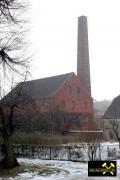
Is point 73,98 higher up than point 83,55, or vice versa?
point 83,55

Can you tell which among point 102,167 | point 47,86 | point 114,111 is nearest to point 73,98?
point 47,86

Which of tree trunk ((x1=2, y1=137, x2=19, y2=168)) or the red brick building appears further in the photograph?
the red brick building

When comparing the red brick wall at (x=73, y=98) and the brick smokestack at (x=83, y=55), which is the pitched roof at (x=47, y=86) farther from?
the brick smokestack at (x=83, y=55)

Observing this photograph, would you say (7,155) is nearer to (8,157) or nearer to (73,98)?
(8,157)

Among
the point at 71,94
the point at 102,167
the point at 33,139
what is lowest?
the point at 102,167

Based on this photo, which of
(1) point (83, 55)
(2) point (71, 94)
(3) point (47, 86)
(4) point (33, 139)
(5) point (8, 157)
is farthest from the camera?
(1) point (83, 55)

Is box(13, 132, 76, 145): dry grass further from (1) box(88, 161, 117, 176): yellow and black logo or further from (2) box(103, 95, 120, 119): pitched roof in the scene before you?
(2) box(103, 95, 120, 119): pitched roof

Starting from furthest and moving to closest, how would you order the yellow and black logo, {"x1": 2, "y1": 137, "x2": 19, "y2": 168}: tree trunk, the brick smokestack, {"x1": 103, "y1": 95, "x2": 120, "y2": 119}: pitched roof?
1. the brick smokestack
2. {"x1": 103, "y1": 95, "x2": 120, "y2": 119}: pitched roof
3. {"x1": 2, "y1": 137, "x2": 19, "y2": 168}: tree trunk
4. the yellow and black logo

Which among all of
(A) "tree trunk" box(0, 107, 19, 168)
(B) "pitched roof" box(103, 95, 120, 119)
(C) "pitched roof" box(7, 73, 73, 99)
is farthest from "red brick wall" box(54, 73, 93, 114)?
(A) "tree trunk" box(0, 107, 19, 168)

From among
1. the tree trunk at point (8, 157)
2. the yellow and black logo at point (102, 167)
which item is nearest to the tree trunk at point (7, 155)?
the tree trunk at point (8, 157)

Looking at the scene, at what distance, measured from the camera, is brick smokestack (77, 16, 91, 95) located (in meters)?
66.8

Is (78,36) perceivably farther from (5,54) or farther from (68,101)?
(5,54)

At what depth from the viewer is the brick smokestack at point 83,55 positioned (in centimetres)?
6681

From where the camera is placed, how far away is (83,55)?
67.9 metres
